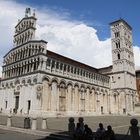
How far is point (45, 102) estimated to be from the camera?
3853cm

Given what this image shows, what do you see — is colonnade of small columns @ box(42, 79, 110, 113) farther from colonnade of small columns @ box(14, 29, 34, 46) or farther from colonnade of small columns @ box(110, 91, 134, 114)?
colonnade of small columns @ box(14, 29, 34, 46)

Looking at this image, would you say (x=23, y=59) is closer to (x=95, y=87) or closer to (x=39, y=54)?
(x=39, y=54)

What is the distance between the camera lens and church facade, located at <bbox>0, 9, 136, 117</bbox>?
128ft

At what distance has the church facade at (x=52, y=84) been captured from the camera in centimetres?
3913

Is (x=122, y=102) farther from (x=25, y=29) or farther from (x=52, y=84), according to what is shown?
(x=25, y=29)

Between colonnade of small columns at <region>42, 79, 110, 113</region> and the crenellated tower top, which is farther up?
the crenellated tower top

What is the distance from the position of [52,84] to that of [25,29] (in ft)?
47.6

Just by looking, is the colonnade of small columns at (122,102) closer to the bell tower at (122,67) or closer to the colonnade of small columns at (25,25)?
the bell tower at (122,67)

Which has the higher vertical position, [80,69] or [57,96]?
[80,69]

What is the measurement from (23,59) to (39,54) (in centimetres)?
589

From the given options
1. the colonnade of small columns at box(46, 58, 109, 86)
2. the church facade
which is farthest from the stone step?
the colonnade of small columns at box(46, 58, 109, 86)

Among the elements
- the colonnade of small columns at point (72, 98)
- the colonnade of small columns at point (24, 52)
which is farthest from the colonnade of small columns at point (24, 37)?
the colonnade of small columns at point (72, 98)

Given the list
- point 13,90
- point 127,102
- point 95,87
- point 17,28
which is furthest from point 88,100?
point 17,28

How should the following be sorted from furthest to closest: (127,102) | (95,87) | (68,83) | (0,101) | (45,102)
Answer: (127,102), (95,87), (0,101), (68,83), (45,102)
